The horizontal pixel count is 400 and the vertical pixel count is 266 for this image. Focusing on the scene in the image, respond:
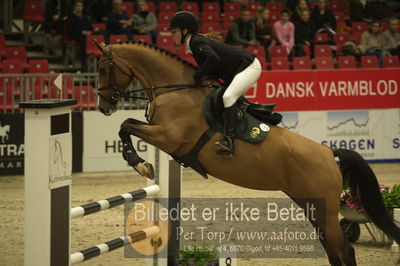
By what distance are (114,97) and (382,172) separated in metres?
7.27

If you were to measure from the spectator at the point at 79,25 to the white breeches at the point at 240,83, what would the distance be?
320 inches

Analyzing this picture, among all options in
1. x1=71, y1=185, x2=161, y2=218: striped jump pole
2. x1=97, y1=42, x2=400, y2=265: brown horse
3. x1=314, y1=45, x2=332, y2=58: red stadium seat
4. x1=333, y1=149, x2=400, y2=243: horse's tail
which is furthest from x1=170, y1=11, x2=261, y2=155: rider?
x1=314, y1=45, x2=332, y2=58: red stadium seat

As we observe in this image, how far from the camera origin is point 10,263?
24.4 ft

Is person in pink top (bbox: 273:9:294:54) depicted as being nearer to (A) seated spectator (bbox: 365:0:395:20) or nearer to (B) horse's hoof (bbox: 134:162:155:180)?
(A) seated spectator (bbox: 365:0:395:20)

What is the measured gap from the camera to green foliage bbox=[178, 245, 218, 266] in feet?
21.3

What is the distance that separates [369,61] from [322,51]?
1.04 meters

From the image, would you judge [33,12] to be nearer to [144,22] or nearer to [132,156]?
[144,22]

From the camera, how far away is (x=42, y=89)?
1177cm

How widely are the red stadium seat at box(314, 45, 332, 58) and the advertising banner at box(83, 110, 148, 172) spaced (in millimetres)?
4751

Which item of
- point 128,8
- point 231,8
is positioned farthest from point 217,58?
point 231,8

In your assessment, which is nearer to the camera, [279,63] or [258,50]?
[279,63]

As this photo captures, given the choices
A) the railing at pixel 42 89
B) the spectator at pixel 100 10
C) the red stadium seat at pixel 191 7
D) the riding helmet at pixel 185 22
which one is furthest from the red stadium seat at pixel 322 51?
the riding helmet at pixel 185 22

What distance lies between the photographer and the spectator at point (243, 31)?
589 inches

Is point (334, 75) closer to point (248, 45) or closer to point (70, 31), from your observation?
point (248, 45)
